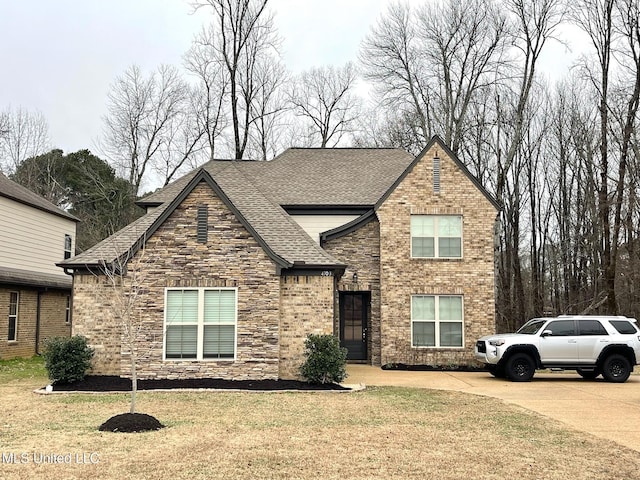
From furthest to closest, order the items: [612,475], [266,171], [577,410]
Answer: [266,171], [577,410], [612,475]

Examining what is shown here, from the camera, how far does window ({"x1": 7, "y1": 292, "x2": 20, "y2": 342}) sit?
22.4 meters

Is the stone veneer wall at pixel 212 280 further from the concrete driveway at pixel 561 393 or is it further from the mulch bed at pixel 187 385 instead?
the concrete driveway at pixel 561 393

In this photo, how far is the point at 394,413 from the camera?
36.4ft

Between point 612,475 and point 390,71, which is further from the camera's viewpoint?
point 390,71

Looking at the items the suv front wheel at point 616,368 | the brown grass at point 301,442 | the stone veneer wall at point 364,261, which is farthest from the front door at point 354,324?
the brown grass at point 301,442

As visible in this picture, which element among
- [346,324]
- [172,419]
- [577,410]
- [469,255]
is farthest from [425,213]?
[172,419]

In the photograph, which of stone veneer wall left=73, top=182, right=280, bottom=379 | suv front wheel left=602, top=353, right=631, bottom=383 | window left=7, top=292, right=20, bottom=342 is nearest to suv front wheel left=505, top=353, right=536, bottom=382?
suv front wheel left=602, top=353, right=631, bottom=383

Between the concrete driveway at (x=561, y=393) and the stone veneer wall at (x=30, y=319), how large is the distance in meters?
12.1

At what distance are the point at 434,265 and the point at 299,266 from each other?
6086 mm

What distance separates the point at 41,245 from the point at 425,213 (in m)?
16.4

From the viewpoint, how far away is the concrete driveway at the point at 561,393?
10328 millimetres

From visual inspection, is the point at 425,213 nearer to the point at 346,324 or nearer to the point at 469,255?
the point at 469,255

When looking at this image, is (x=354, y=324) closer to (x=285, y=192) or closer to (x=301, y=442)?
(x=285, y=192)

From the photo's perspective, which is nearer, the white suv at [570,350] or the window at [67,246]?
the white suv at [570,350]
